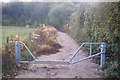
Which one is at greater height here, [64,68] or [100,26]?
[100,26]

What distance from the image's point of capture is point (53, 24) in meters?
2.44

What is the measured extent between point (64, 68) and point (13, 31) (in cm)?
67

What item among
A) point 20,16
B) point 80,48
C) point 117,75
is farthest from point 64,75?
point 20,16

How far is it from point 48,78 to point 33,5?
0.79 m

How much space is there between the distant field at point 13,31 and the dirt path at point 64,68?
31cm

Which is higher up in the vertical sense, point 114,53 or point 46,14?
point 46,14

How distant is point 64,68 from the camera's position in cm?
253

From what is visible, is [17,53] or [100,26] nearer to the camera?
[17,53]

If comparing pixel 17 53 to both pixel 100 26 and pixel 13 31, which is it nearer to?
pixel 13 31

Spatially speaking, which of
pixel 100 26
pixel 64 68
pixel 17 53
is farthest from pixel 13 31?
pixel 100 26

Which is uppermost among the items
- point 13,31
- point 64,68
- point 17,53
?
point 13,31

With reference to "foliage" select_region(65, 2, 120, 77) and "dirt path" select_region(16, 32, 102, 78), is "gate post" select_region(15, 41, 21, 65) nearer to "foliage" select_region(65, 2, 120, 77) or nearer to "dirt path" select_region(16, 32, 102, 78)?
"dirt path" select_region(16, 32, 102, 78)

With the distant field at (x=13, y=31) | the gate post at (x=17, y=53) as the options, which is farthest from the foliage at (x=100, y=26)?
the gate post at (x=17, y=53)

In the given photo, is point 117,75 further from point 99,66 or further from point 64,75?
point 64,75
